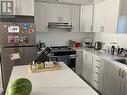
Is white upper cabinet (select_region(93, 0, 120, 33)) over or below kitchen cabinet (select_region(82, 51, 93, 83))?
over

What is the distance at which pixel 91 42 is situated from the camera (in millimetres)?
4223

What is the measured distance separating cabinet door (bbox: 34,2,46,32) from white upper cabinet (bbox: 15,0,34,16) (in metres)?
0.42

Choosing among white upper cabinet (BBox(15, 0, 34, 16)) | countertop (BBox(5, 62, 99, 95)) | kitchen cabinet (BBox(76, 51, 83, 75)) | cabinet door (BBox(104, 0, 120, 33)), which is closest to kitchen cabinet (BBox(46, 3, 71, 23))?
white upper cabinet (BBox(15, 0, 34, 16))

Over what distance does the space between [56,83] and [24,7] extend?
2.19 metres

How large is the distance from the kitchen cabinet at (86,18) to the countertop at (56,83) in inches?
90.4

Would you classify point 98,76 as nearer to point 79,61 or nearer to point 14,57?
point 79,61

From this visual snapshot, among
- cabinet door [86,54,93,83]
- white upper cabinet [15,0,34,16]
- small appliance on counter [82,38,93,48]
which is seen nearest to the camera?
white upper cabinet [15,0,34,16]

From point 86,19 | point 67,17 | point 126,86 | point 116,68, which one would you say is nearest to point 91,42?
point 86,19

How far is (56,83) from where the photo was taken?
4.69 feet

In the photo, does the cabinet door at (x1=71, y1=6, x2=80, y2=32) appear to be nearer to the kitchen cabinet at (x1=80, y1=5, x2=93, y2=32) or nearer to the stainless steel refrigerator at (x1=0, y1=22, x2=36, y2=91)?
the kitchen cabinet at (x1=80, y1=5, x2=93, y2=32)

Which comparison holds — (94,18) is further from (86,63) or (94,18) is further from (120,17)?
(86,63)

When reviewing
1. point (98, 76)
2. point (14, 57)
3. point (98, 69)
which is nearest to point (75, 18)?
point (98, 69)

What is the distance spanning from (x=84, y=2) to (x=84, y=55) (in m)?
1.57

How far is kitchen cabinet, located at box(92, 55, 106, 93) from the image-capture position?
8.96 feet
